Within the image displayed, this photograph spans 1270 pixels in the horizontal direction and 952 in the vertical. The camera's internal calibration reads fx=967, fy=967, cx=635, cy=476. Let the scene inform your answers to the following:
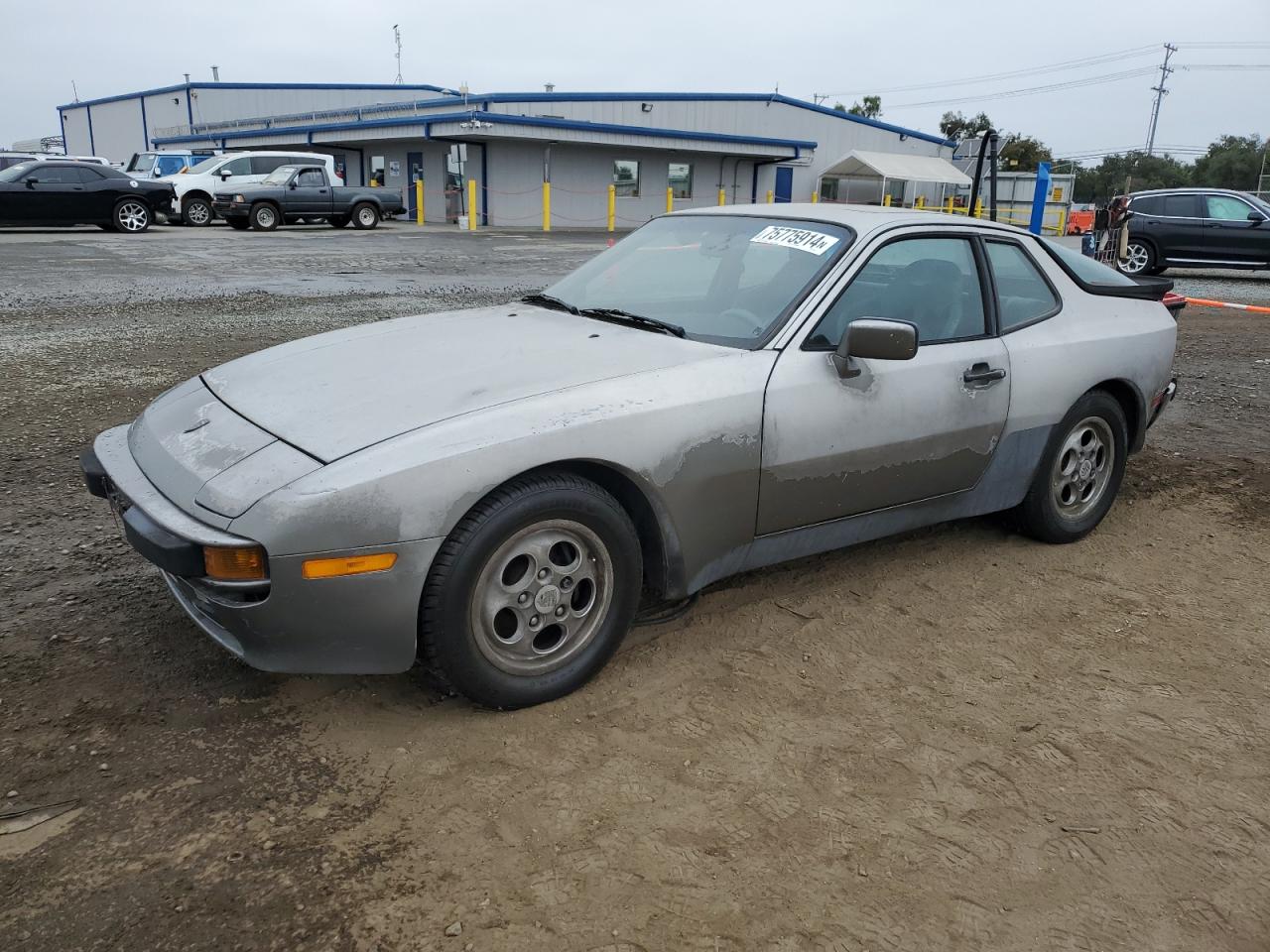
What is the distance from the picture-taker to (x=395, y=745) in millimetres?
2670

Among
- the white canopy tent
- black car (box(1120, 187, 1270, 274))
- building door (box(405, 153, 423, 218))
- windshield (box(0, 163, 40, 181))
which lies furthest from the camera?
the white canopy tent

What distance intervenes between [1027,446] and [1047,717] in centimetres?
143

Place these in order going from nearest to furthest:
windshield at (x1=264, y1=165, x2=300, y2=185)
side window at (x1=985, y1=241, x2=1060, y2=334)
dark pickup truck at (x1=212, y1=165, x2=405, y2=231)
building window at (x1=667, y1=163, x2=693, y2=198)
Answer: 1. side window at (x1=985, y1=241, x2=1060, y2=334)
2. dark pickup truck at (x1=212, y1=165, x2=405, y2=231)
3. windshield at (x1=264, y1=165, x2=300, y2=185)
4. building window at (x1=667, y1=163, x2=693, y2=198)

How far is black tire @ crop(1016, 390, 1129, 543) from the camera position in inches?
164

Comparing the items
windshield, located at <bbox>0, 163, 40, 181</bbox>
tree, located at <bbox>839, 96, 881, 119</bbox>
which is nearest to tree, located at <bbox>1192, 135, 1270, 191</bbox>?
tree, located at <bbox>839, 96, 881, 119</bbox>

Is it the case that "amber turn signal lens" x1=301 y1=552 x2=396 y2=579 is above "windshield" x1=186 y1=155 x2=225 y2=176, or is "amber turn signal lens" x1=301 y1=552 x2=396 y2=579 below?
below

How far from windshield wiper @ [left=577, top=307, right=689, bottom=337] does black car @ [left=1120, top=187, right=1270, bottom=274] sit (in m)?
15.6

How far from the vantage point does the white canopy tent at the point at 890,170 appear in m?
39.8

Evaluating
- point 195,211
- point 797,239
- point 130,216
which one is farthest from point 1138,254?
point 195,211

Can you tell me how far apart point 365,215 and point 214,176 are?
3.64m

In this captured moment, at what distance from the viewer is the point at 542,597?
2801mm

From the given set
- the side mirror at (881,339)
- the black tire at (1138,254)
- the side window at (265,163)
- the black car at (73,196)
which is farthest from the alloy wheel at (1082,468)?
the side window at (265,163)

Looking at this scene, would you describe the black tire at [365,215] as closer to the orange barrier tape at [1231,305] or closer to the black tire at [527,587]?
the orange barrier tape at [1231,305]

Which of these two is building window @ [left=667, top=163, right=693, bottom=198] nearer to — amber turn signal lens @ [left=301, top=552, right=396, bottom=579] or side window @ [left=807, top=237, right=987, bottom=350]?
side window @ [left=807, top=237, right=987, bottom=350]
